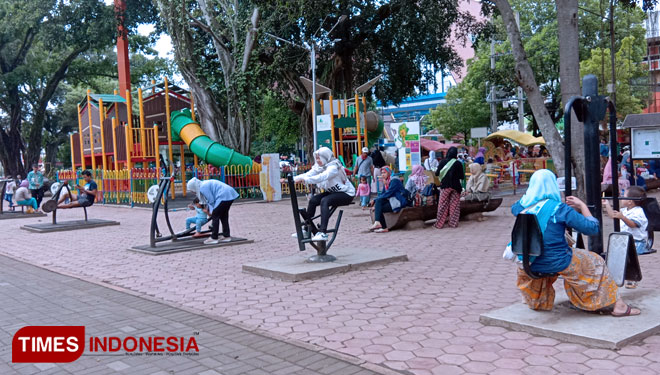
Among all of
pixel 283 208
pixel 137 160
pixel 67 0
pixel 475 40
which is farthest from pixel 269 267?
pixel 67 0

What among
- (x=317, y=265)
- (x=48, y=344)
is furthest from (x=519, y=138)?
(x=48, y=344)

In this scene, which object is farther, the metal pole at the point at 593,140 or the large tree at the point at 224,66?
the large tree at the point at 224,66

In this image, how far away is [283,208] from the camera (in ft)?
60.2

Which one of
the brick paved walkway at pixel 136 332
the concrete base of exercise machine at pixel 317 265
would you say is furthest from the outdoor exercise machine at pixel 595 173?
the concrete base of exercise machine at pixel 317 265

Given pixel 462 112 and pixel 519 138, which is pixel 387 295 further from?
pixel 462 112

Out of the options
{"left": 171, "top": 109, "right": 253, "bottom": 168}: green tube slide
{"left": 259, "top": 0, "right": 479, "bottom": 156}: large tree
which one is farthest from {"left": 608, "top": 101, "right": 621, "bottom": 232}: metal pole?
{"left": 171, "top": 109, "right": 253, "bottom": 168}: green tube slide

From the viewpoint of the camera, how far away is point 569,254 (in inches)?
177

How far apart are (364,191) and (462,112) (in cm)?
3244

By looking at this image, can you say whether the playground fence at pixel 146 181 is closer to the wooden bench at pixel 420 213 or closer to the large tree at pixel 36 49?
the wooden bench at pixel 420 213

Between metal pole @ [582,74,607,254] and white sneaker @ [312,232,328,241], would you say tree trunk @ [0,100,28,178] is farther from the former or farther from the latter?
metal pole @ [582,74,607,254]

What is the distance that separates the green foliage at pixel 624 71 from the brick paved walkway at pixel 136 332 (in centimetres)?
3352

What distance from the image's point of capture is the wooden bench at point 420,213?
11.5 meters

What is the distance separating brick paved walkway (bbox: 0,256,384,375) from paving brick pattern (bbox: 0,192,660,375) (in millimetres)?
255

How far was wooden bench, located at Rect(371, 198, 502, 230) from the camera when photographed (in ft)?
37.7
